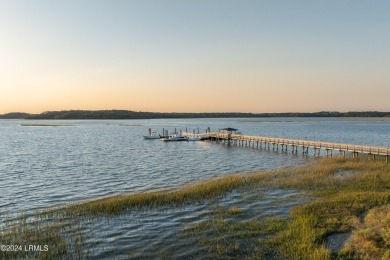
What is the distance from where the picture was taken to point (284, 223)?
16906 millimetres

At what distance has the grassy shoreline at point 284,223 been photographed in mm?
13406

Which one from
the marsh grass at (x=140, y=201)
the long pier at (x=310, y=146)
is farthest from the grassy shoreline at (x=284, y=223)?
the long pier at (x=310, y=146)

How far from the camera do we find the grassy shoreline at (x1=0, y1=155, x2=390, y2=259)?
13.4 m

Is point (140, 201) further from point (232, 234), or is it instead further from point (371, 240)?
point (371, 240)

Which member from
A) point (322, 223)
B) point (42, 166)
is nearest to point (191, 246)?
point (322, 223)

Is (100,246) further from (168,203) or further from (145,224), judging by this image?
(168,203)

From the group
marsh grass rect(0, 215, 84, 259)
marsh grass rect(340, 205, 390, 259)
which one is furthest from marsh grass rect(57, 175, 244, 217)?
marsh grass rect(340, 205, 390, 259)

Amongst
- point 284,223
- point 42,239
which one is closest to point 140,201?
point 42,239

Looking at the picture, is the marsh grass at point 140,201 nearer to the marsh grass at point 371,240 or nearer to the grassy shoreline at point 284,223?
the grassy shoreline at point 284,223

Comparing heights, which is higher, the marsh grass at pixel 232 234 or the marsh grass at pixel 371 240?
the marsh grass at pixel 371 240

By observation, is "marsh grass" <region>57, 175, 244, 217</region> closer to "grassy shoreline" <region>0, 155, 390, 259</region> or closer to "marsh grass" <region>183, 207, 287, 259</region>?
"grassy shoreline" <region>0, 155, 390, 259</region>

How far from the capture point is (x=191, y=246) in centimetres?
1447

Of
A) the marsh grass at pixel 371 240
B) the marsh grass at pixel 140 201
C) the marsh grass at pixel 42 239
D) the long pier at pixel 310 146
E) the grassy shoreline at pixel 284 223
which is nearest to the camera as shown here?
the marsh grass at pixel 371 240

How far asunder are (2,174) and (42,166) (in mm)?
6110
